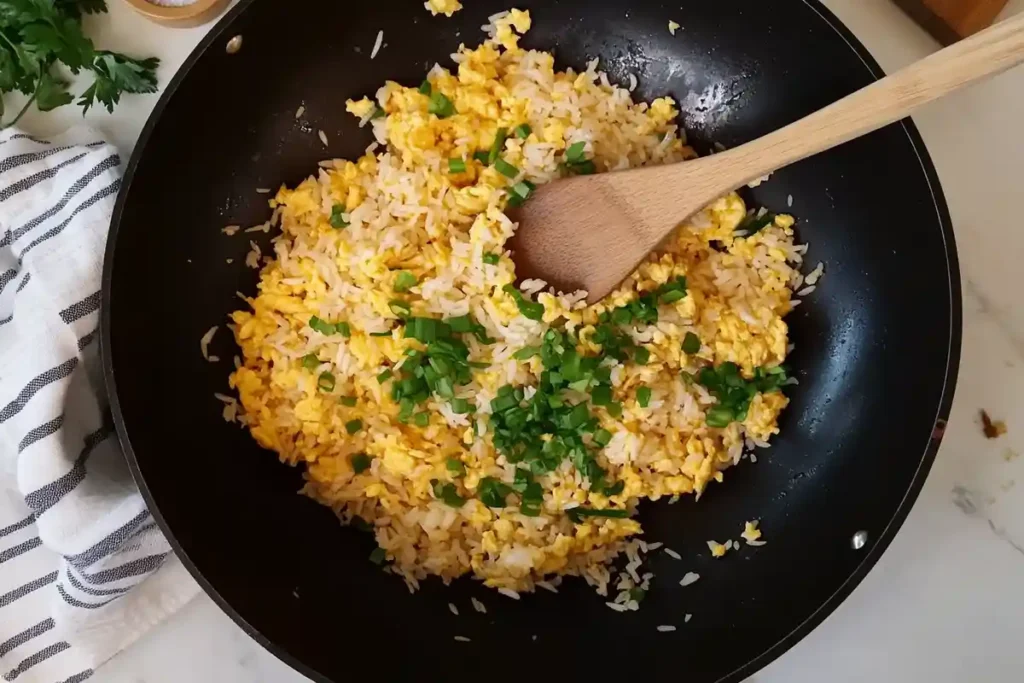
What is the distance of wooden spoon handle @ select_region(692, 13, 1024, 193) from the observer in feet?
3.81

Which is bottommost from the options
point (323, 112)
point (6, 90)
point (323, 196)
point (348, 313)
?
point (348, 313)

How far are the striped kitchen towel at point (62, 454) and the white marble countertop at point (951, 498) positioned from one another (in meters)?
0.11

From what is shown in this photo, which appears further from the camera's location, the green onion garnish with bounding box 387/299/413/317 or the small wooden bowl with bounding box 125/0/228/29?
the small wooden bowl with bounding box 125/0/228/29

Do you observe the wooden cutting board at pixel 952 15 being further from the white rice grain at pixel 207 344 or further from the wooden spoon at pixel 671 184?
the white rice grain at pixel 207 344

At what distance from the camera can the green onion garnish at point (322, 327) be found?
156 cm

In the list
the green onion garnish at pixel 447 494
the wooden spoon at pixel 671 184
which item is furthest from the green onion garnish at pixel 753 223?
the green onion garnish at pixel 447 494

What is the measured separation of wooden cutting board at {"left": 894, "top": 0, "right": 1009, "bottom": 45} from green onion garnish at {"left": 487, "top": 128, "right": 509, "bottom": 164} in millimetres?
877

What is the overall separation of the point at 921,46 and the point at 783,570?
1.10 metres

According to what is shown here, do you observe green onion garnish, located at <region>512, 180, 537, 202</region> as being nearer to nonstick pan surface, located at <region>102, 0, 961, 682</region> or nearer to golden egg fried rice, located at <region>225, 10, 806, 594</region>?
golden egg fried rice, located at <region>225, 10, 806, 594</region>

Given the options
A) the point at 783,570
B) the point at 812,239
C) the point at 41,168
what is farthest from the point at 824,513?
the point at 41,168

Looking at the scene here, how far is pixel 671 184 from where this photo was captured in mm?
1457

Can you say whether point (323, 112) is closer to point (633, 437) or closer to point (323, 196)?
point (323, 196)

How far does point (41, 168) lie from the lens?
1.66m

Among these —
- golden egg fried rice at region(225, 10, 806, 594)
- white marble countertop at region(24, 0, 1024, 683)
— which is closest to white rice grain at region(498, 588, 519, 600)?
golden egg fried rice at region(225, 10, 806, 594)
